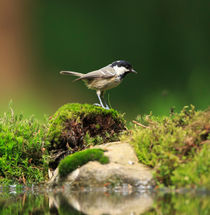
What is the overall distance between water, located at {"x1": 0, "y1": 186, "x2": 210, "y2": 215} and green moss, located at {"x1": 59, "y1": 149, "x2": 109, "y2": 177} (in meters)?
0.29

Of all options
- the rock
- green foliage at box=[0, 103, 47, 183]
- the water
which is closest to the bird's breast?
green foliage at box=[0, 103, 47, 183]

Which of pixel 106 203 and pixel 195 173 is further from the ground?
pixel 195 173

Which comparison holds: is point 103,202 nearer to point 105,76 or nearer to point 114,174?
point 114,174

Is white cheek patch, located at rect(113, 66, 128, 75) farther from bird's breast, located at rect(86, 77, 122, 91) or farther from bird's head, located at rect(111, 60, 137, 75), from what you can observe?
bird's breast, located at rect(86, 77, 122, 91)

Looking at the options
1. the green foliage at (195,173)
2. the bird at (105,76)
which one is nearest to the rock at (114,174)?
the green foliage at (195,173)

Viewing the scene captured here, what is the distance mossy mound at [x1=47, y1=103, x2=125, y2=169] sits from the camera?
4914mm

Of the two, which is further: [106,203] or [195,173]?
[195,173]

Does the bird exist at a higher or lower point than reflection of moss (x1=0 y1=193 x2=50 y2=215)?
higher

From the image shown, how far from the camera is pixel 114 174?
13.4 feet

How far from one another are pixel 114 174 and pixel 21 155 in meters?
1.45

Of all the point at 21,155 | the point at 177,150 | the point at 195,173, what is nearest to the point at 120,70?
the point at 21,155

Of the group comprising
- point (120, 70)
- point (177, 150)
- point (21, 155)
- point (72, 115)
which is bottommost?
point (177, 150)

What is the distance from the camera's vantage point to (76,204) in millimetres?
3238

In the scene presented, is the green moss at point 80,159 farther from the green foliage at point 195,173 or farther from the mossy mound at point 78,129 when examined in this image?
the green foliage at point 195,173
